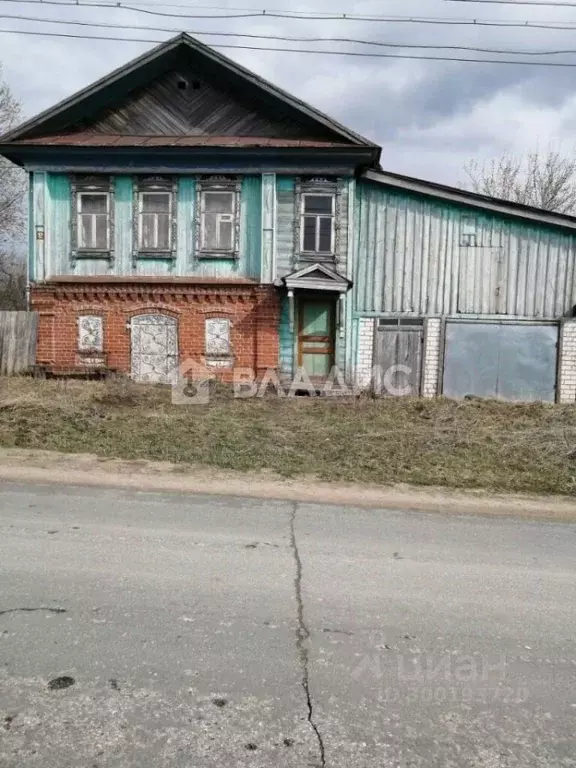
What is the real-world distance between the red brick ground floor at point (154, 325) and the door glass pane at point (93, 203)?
5.67ft

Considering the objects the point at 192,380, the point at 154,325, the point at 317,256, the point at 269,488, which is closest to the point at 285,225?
the point at 317,256

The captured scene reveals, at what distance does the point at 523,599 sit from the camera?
4.11 m

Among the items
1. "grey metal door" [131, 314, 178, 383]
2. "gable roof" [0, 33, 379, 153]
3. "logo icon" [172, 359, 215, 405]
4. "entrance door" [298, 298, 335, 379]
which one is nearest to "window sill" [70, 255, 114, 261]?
"grey metal door" [131, 314, 178, 383]

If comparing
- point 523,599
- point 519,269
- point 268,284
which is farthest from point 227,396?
point 523,599

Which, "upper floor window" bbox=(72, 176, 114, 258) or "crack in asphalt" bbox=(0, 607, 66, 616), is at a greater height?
"upper floor window" bbox=(72, 176, 114, 258)

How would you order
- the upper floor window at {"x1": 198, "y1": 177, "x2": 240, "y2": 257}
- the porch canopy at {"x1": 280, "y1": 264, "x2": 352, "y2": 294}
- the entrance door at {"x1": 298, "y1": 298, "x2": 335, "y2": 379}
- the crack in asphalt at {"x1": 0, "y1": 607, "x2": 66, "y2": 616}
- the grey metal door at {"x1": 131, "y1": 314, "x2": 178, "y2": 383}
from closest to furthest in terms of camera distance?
the crack in asphalt at {"x1": 0, "y1": 607, "x2": 66, "y2": 616} → the porch canopy at {"x1": 280, "y1": 264, "x2": 352, "y2": 294} → the upper floor window at {"x1": 198, "y1": 177, "x2": 240, "y2": 257} → the grey metal door at {"x1": 131, "y1": 314, "x2": 178, "y2": 383} → the entrance door at {"x1": 298, "y1": 298, "x2": 335, "y2": 379}

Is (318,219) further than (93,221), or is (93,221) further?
(93,221)

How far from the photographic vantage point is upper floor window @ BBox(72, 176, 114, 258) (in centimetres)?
1499

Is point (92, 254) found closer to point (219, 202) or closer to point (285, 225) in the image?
A: point (219, 202)

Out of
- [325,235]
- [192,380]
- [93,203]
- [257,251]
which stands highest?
[93,203]

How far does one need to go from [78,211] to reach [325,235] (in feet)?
20.2

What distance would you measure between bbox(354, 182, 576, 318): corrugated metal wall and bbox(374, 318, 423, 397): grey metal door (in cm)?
38

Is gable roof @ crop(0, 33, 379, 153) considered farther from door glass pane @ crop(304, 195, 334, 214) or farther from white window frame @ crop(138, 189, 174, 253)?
white window frame @ crop(138, 189, 174, 253)

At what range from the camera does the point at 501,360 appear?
49.2ft
